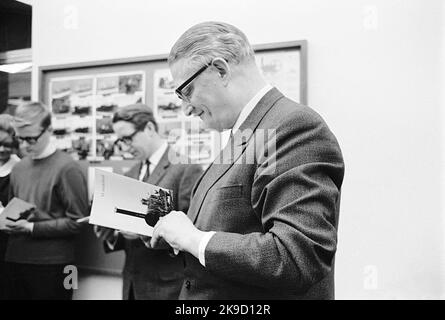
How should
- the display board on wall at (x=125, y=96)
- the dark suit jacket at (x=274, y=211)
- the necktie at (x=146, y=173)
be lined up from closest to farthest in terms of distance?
the dark suit jacket at (x=274, y=211) < the display board on wall at (x=125, y=96) < the necktie at (x=146, y=173)

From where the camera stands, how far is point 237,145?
67 centimetres

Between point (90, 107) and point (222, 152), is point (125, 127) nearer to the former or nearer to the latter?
point (90, 107)

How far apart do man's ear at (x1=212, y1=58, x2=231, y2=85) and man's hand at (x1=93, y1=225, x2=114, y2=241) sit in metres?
0.91

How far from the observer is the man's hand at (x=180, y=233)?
24.0 inches

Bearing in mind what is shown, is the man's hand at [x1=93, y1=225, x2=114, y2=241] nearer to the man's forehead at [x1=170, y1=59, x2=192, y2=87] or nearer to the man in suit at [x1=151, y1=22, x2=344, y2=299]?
the man in suit at [x1=151, y1=22, x2=344, y2=299]

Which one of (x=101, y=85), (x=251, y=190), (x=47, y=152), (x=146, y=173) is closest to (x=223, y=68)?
(x=251, y=190)

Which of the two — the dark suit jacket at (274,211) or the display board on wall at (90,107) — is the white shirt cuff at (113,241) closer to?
the display board on wall at (90,107)

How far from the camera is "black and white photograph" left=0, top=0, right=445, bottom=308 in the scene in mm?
597

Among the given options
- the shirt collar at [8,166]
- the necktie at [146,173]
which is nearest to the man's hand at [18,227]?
the shirt collar at [8,166]

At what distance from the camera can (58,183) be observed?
A: 1.44 meters

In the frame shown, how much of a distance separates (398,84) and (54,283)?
1212 millimetres

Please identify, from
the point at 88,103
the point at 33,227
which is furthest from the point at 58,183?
the point at 88,103

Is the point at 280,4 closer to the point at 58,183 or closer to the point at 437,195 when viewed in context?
the point at 437,195

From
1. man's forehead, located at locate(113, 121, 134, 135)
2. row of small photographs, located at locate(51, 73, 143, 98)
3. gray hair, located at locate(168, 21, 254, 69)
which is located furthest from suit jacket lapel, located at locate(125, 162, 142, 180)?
gray hair, located at locate(168, 21, 254, 69)
